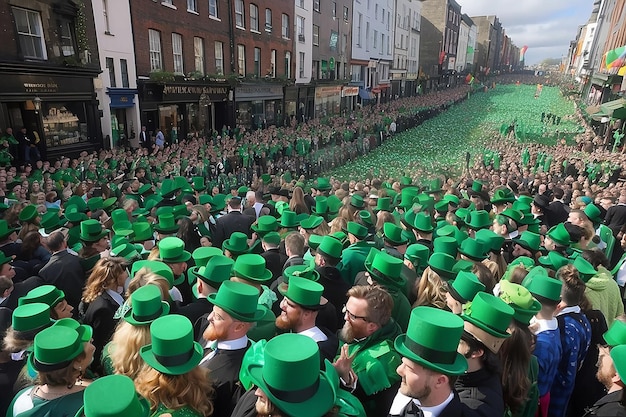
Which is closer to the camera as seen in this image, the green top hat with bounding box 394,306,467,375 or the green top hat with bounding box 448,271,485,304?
the green top hat with bounding box 394,306,467,375

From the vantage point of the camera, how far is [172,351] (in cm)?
226

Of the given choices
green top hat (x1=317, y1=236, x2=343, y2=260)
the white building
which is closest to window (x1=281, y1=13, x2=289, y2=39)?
the white building

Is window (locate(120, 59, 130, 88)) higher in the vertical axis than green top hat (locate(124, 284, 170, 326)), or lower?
higher

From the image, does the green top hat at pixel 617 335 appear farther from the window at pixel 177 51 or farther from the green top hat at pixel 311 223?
the window at pixel 177 51

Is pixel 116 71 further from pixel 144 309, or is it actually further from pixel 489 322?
pixel 489 322

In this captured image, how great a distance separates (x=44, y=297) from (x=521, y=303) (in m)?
3.69

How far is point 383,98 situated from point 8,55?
41665 mm

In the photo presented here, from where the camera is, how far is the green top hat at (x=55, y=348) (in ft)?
7.56

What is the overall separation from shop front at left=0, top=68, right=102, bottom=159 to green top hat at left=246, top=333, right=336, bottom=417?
14.4m

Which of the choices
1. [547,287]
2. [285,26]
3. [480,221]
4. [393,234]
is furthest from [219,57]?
[547,287]

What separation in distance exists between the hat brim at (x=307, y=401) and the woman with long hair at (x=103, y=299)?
2283mm

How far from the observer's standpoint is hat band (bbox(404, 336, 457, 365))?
2184 mm

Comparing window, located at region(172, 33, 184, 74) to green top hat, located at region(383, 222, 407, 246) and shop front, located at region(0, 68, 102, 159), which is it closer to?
shop front, located at region(0, 68, 102, 159)

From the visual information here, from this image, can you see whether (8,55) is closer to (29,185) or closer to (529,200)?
(29,185)
